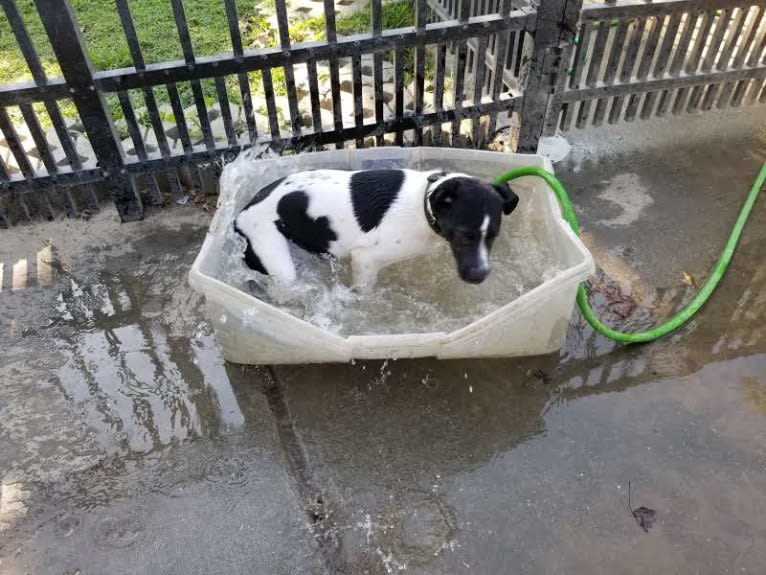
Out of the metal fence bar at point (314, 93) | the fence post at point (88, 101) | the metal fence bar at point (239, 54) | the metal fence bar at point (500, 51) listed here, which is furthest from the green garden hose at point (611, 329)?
the fence post at point (88, 101)

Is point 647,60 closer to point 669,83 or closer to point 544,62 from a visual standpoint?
point 669,83

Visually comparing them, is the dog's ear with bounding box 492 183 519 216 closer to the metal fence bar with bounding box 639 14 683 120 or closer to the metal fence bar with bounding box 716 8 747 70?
the metal fence bar with bounding box 639 14 683 120

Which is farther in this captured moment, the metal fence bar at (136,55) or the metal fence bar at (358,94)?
the metal fence bar at (358,94)

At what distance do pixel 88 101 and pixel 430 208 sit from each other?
2287mm

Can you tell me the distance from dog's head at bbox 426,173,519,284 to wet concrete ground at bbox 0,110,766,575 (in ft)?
1.97

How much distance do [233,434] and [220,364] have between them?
472 millimetres

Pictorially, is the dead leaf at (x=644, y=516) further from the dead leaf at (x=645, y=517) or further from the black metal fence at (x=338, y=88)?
the black metal fence at (x=338, y=88)

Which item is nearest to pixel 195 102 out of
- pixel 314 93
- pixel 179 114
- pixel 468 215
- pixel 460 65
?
pixel 179 114

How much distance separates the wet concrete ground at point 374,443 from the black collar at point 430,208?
746mm

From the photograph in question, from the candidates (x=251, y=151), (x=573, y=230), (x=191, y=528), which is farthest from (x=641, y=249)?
(x=191, y=528)

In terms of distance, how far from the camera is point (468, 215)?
297 cm

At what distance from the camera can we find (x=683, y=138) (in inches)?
197

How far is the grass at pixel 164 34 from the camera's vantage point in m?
5.59

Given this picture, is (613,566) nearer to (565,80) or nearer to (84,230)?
(565,80)
